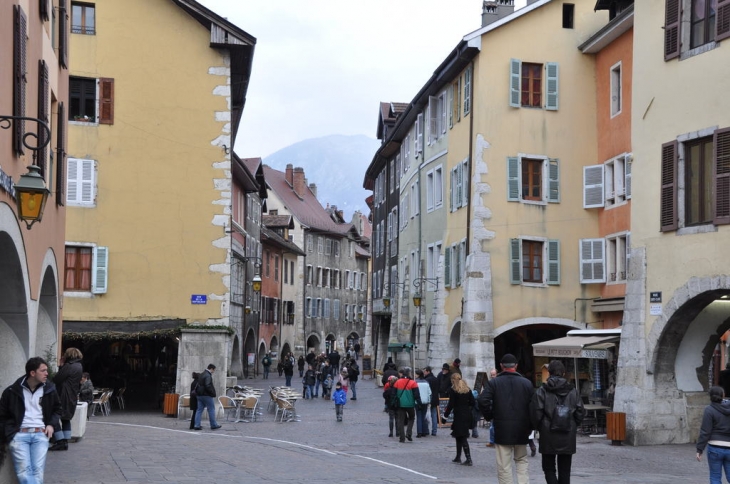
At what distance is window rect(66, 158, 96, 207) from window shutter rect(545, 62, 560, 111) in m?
14.1

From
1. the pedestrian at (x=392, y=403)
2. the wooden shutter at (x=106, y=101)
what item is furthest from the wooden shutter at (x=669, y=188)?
the wooden shutter at (x=106, y=101)

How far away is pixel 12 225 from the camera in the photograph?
1223 centimetres

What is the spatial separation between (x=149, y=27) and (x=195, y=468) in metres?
17.8

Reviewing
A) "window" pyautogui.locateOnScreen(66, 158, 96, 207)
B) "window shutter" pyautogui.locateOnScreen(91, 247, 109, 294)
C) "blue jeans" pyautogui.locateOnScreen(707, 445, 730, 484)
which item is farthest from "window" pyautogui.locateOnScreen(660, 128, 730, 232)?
"window" pyautogui.locateOnScreen(66, 158, 96, 207)

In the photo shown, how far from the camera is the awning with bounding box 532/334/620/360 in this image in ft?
78.6

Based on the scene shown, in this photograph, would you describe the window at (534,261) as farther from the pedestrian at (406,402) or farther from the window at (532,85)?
the pedestrian at (406,402)

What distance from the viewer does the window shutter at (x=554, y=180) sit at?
108 ft

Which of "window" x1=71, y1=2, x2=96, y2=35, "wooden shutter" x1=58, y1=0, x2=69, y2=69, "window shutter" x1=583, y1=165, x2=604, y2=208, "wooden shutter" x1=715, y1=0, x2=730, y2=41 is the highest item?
"window" x1=71, y1=2, x2=96, y2=35

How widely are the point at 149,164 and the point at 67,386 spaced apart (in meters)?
13.3

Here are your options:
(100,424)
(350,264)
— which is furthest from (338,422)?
(350,264)

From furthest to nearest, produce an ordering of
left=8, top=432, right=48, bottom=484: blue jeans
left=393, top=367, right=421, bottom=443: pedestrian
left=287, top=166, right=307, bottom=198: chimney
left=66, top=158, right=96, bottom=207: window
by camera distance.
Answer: left=287, top=166, right=307, bottom=198: chimney → left=66, top=158, right=96, bottom=207: window → left=393, top=367, right=421, bottom=443: pedestrian → left=8, top=432, right=48, bottom=484: blue jeans

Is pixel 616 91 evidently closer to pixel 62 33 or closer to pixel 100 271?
pixel 100 271

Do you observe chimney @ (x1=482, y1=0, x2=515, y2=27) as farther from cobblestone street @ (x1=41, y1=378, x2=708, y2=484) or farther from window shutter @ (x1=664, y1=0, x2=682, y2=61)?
cobblestone street @ (x1=41, y1=378, x2=708, y2=484)

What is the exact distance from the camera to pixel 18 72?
12703 millimetres
